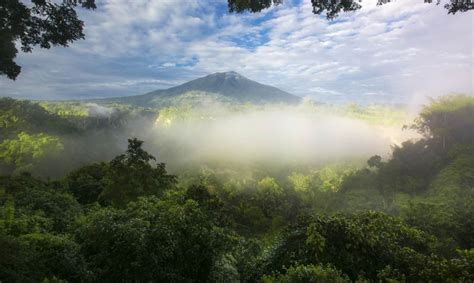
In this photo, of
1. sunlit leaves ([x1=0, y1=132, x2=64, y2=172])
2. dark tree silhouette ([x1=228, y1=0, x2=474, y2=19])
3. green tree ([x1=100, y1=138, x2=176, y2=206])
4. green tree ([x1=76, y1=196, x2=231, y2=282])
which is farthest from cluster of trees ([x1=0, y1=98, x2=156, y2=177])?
dark tree silhouette ([x1=228, y1=0, x2=474, y2=19])

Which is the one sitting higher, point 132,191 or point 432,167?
point 132,191

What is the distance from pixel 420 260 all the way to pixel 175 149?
192629 mm

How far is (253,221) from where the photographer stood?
2687 inches

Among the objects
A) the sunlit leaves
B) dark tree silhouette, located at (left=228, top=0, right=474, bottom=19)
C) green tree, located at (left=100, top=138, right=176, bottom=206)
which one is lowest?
the sunlit leaves

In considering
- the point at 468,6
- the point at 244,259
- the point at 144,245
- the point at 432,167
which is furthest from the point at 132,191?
the point at 432,167

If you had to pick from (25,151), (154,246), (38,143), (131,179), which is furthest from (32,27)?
(38,143)

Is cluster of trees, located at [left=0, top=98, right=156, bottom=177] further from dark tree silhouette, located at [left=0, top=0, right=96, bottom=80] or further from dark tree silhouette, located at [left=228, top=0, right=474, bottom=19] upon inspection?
dark tree silhouette, located at [left=228, top=0, right=474, bottom=19]

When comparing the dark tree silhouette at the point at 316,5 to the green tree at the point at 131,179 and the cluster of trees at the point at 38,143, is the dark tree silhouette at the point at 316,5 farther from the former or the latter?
the cluster of trees at the point at 38,143

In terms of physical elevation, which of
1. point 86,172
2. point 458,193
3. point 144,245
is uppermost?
point 144,245

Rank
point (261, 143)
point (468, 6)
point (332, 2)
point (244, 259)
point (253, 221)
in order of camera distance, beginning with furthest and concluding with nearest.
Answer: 1. point (261, 143)
2. point (253, 221)
3. point (244, 259)
4. point (332, 2)
5. point (468, 6)

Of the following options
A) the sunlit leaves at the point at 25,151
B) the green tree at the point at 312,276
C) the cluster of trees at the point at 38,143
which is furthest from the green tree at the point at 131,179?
the sunlit leaves at the point at 25,151

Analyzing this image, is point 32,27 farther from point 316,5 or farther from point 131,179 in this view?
point 131,179

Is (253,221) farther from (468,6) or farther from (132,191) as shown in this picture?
(468,6)

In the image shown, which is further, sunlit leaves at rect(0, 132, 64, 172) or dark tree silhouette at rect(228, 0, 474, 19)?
sunlit leaves at rect(0, 132, 64, 172)
